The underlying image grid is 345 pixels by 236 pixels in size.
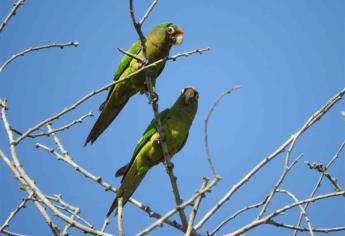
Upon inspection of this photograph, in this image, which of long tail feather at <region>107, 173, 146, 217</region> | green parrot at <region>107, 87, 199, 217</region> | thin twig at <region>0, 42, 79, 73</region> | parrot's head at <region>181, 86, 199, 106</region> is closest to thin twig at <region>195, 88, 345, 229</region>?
thin twig at <region>0, 42, 79, 73</region>

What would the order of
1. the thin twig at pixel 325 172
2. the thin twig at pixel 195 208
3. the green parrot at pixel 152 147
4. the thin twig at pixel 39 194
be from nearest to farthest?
the thin twig at pixel 195 208 → the thin twig at pixel 39 194 → the thin twig at pixel 325 172 → the green parrot at pixel 152 147

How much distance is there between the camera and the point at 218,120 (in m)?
150

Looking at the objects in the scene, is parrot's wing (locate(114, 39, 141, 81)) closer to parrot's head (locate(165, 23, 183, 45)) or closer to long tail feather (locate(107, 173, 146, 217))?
parrot's head (locate(165, 23, 183, 45))

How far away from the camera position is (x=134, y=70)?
7.31 meters

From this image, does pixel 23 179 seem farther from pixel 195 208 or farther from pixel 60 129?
pixel 195 208

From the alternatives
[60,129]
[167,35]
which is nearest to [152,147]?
[167,35]

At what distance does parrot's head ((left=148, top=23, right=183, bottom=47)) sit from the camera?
7379 mm

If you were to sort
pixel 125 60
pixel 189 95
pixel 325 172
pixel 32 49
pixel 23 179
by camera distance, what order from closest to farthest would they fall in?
1. pixel 23 179
2. pixel 325 172
3. pixel 32 49
4. pixel 125 60
5. pixel 189 95

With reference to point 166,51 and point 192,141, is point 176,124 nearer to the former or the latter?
point 166,51

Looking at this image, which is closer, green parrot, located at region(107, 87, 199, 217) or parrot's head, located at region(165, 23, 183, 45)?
green parrot, located at region(107, 87, 199, 217)

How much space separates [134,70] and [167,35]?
2.49 feet

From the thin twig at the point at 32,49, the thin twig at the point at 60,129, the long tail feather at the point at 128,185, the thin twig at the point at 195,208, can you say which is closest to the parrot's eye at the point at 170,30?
the long tail feather at the point at 128,185

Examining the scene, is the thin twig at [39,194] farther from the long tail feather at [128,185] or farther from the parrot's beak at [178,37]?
the parrot's beak at [178,37]

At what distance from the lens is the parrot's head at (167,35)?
24.2ft
